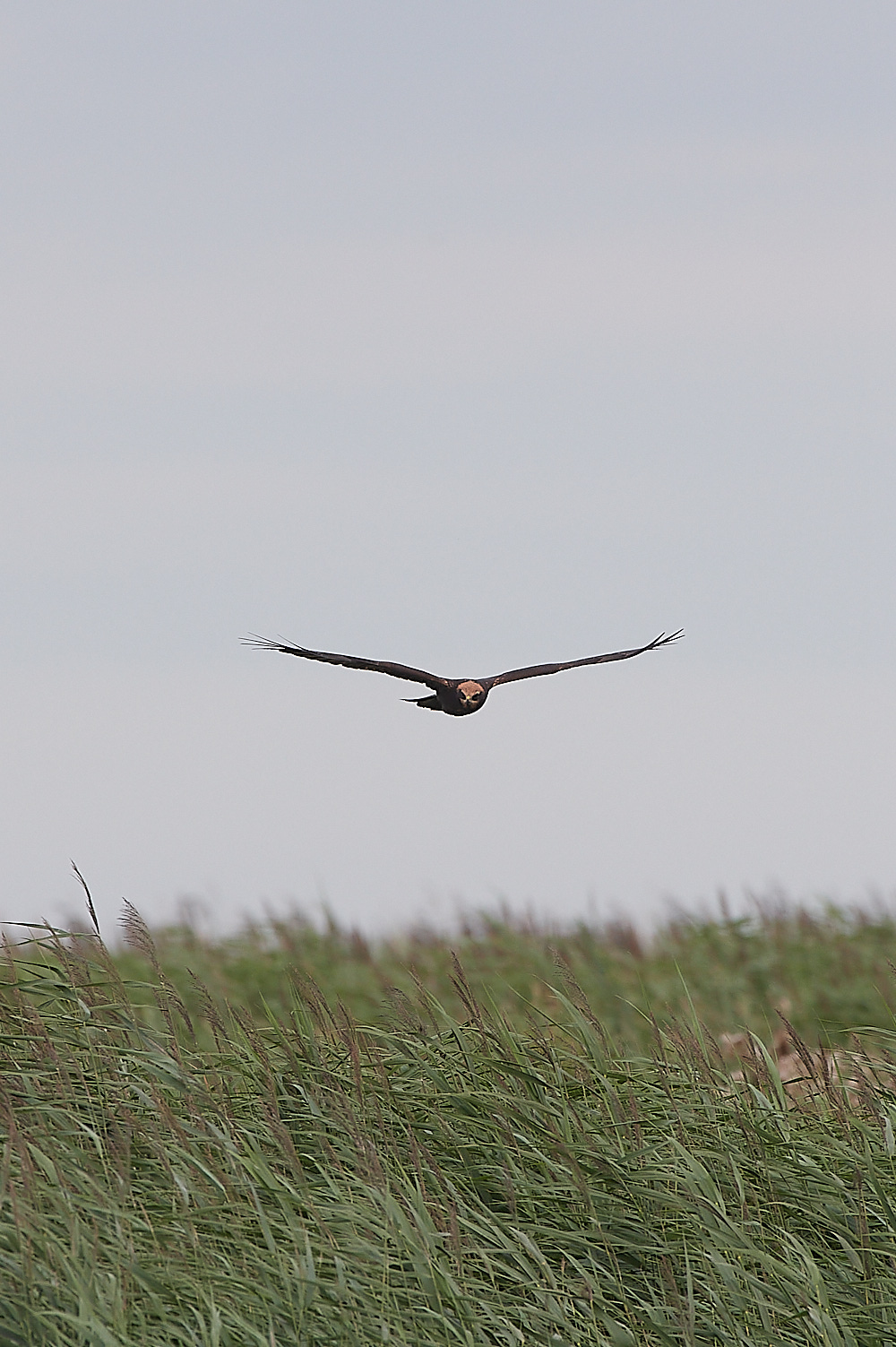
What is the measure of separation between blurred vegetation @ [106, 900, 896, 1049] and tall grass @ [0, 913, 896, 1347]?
21.9 feet

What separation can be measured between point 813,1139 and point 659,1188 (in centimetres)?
105

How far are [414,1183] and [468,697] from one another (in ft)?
7.20

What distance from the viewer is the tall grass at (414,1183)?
4.61 metres

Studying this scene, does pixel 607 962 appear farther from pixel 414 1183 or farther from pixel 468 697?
pixel 414 1183

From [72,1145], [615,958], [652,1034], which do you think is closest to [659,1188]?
[652,1034]

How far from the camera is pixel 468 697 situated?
264 inches

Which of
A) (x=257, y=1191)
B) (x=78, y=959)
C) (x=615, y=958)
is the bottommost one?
(x=615, y=958)

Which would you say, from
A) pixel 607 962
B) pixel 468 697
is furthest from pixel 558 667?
pixel 607 962

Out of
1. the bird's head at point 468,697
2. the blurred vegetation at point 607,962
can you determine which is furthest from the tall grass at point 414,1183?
the blurred vegetation at point 607,962

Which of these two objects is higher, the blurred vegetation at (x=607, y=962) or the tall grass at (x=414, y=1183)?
the tall grass at (x=414, y=1183)

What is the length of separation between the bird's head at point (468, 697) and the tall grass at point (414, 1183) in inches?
53.5

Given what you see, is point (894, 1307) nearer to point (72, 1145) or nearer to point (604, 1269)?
point (604, 1269)

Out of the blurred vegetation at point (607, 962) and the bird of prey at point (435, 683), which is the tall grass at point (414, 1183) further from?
the blurred vegetation at point (607, 962)

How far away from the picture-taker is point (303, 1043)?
6062mm
